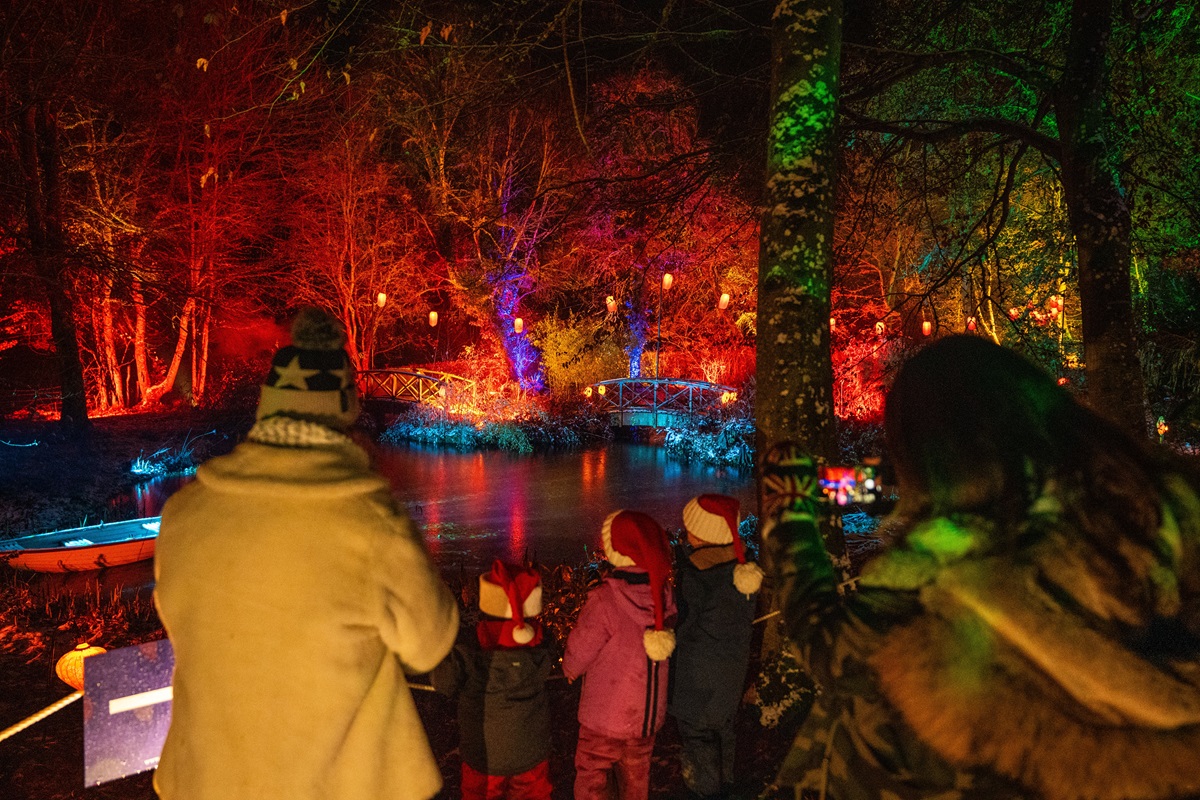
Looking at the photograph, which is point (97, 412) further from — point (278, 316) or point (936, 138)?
point (936, 138)

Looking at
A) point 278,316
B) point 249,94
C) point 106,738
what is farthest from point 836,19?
point 278,316

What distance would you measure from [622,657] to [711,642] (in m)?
0.47

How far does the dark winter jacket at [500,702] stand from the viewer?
116 inches

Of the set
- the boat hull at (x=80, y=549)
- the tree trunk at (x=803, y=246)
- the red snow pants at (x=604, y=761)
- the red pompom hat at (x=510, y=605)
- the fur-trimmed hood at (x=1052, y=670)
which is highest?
the tree trunk at (x=803, y=246)

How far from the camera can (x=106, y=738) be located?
8.92 ft

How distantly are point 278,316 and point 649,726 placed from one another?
96.3 ft

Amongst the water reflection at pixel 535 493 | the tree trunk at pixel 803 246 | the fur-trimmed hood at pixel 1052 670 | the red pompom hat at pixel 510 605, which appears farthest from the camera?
the water reflection at pixel 535 493

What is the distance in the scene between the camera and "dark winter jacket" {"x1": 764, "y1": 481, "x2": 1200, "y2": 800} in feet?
4.35

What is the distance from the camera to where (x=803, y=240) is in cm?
445

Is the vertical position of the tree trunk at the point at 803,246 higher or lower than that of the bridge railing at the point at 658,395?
higher

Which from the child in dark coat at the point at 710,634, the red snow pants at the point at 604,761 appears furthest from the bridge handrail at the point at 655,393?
the red snow pants at the point at 604,761

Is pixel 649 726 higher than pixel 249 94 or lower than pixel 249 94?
lower

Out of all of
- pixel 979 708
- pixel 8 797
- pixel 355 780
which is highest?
pixel 979 708

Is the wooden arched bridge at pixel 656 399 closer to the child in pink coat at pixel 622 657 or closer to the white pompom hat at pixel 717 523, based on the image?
the white pompom hat at pixel 717 523
